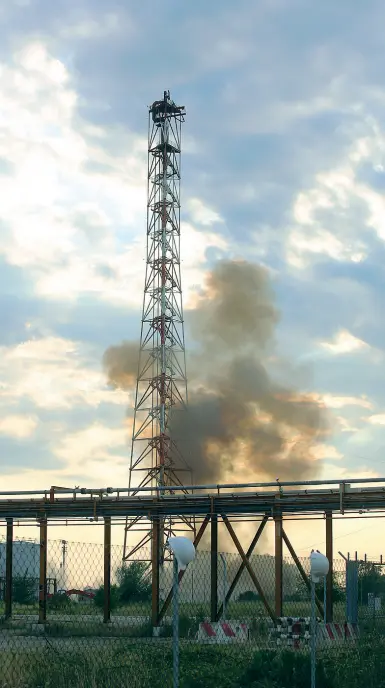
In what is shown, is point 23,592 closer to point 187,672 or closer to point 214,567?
point 214,567

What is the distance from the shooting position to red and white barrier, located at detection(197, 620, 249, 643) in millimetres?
27812

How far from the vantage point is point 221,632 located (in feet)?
92.3

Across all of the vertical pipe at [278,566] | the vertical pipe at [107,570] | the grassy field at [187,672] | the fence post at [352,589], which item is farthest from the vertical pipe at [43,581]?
the grassy field at [187,672]

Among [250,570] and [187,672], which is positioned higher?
[250,570]

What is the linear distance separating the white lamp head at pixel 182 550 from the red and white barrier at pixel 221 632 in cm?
1669

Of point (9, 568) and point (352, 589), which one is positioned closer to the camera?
point (352, 589)

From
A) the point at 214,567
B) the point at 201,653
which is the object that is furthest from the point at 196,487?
the point at 201,653

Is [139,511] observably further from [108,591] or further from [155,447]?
[155,447]

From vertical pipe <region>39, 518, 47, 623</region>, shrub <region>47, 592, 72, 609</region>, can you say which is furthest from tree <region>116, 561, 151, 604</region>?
vertical pipe <region>39, 518, 47, 623</region>

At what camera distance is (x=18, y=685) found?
1661 cm

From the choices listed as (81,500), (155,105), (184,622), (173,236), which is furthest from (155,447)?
(184,622)

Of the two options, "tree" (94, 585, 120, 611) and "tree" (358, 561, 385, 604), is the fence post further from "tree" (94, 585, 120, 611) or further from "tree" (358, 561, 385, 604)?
"tree" (358, 561, 385, 604)

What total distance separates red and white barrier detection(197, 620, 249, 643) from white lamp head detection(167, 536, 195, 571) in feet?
54.7

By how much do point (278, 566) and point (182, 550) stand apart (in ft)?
72.6
